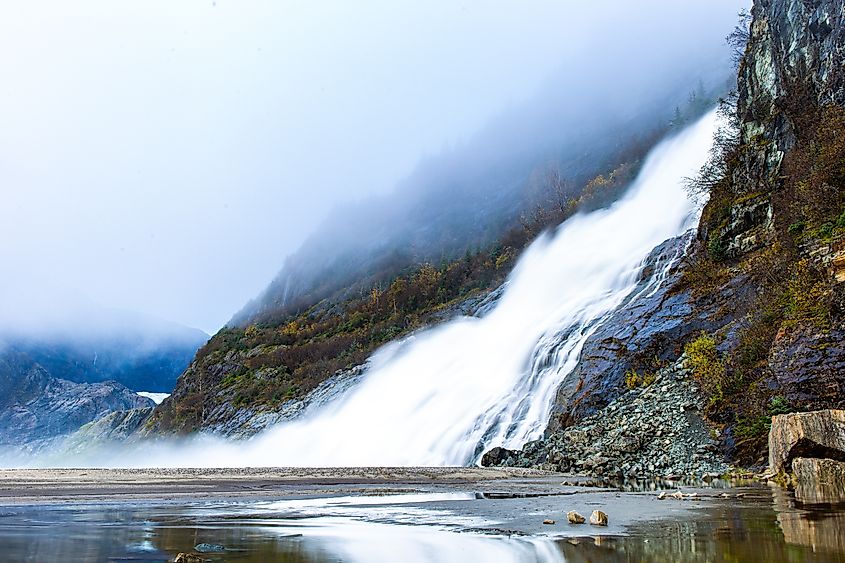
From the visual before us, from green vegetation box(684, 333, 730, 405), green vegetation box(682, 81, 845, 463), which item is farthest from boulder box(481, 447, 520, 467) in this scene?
green vegetation box(682, 81, 845, 463)

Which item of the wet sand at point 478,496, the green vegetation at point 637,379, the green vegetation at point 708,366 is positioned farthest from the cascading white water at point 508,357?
the wet sand at point 478,496

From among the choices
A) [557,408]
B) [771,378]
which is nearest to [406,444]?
[557,408]

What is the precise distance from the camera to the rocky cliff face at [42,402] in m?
154

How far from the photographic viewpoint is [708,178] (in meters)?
33.2

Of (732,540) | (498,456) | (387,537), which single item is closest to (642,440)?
(498,456)

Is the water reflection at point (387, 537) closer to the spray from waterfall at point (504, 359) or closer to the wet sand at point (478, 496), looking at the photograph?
the wet sand at point (478, 496)

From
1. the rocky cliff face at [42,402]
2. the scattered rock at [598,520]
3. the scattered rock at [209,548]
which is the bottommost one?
the rocky cliff face at [42,402]

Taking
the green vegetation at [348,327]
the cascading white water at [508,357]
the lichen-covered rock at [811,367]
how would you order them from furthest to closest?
the green vegetation at [348,327], the cascading white water at [508,357], the lichen-covered rock at [811,367]

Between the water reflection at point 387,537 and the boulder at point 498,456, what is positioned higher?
the water reflection at point 387,537

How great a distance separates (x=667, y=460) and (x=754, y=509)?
32.8 feet

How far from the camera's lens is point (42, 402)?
163750 millimetres

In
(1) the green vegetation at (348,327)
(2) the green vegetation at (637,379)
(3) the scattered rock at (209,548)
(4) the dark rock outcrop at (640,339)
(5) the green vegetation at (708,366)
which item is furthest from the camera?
(1) the green vegetation at (348,327)

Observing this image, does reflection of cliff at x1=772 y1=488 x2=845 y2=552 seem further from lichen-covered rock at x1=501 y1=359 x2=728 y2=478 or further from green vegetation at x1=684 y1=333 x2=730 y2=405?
green vegetation at x1=684 y1=333 x2=730 y2=405

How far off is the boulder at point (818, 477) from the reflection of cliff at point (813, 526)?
5.56ft
